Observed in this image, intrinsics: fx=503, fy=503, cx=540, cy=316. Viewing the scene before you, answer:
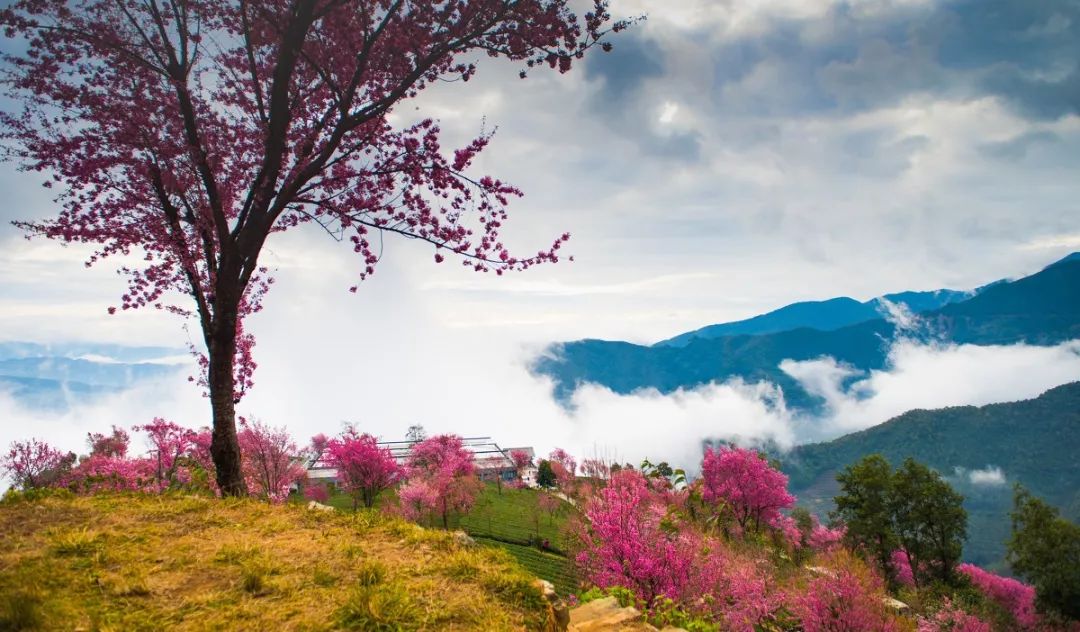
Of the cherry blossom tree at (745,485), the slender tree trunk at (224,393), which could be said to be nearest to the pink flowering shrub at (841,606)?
the cherry blossom tree at (745,485)

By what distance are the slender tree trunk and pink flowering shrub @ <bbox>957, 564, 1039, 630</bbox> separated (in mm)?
56880

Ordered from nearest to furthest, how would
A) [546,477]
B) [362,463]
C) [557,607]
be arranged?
[557,607], [362,463], [546,477]

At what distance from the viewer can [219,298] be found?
8.57 metres

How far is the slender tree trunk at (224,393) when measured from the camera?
343 inches

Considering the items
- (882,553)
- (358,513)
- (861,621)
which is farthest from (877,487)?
(358,513)

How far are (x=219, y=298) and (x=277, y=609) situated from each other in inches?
249

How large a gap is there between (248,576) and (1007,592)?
67.1 m

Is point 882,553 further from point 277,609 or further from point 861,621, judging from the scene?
point 277,609

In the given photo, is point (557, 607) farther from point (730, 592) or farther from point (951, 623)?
point (951, 623)

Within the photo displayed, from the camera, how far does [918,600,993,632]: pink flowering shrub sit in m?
25.4

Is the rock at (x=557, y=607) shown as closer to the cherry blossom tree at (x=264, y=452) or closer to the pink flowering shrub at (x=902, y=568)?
the cherry blossom tree at (x=264, y=452)

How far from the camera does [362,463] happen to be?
4069cm

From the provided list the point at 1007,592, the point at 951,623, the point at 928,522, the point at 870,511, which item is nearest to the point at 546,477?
the point at 870,511

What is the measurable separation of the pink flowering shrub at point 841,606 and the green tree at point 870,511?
27.2 m
